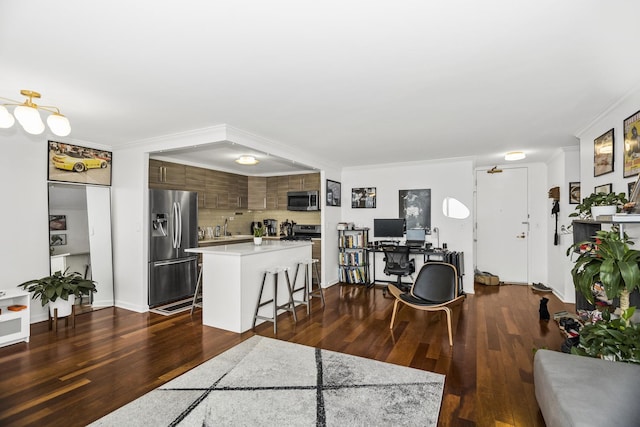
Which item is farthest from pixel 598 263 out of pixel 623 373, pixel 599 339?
pixel 623 373

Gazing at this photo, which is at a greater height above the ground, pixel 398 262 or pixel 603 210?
pixel 603 210

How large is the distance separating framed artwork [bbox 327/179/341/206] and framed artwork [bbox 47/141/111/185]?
371cm

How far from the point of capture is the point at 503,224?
253 inches

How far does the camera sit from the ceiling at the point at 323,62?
65.7 inches

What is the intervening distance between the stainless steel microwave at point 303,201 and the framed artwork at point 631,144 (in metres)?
4.87

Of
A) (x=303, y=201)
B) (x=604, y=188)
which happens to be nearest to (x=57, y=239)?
(x=303, y=201)

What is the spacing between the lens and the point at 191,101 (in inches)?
115

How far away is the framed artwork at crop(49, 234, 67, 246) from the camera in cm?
420

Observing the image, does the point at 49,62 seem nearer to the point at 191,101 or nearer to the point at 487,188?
the point at 191,101

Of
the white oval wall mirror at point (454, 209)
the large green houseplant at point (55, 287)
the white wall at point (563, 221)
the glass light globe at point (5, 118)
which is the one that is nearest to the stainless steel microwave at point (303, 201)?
the white oval wall mirror at point (454, 209)

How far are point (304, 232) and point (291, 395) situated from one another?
190 inches

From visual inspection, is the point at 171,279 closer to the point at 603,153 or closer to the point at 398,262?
the point at 398,262

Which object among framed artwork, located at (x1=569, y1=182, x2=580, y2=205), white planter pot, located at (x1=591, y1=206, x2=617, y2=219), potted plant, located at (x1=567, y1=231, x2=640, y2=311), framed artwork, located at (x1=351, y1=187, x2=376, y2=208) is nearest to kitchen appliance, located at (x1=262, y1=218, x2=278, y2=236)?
framed artwork, located at (x1=351, y1=187, x2=376, y2=208)

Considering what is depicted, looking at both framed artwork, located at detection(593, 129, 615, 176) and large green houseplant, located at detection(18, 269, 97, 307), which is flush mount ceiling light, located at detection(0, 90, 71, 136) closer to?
large green houseplant, located at detection(18, 269, 97, 307)
